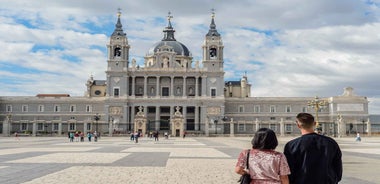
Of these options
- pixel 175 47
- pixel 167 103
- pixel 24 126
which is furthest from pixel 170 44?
pixel 24 126

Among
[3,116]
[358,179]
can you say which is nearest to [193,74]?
[3,116]

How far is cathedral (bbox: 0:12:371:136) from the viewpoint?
326ft

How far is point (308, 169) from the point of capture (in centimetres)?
605

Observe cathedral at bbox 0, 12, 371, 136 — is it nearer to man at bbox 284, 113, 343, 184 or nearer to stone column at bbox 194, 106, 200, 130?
stone column at bbox 194, 106, 200, 130

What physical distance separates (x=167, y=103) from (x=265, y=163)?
95184 mm

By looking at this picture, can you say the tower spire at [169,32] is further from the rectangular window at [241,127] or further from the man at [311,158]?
the man at [311,158]

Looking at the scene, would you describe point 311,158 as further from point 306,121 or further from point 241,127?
point 241,127

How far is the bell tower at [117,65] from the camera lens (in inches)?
4011

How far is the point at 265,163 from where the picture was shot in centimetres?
601

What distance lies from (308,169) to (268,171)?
1.76 ft

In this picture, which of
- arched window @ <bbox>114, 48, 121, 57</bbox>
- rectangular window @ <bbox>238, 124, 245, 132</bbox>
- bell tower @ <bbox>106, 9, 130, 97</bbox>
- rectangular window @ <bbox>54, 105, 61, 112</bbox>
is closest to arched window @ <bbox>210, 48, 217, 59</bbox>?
rectangular window @ <bbox>238, 124, 245, 132</bbox>

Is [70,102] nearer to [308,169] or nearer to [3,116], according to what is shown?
[3,116]

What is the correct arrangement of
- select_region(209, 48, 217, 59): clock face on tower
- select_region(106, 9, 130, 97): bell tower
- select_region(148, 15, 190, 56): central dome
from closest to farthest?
select_region(106, 9, 130, 97): bell tower
select_region(209, 48, 217, 59): clock face on tower
select_region(148, 15, 190, 56): central dome

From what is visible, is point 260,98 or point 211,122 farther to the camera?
point 260,98
